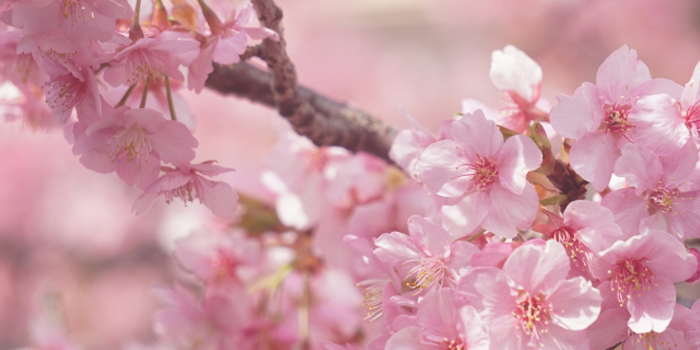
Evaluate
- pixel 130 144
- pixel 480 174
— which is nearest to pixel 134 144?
pixel 130 144

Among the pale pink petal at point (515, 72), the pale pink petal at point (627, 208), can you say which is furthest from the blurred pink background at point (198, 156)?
the pale pink petal at point (627, 208)

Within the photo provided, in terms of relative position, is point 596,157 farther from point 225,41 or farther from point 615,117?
point 225,41

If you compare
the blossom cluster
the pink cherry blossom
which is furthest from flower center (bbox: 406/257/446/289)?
the pink cherry blossom

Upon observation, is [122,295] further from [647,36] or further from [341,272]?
[647,36]

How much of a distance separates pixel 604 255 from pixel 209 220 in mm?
960

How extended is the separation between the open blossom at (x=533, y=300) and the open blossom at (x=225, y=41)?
0.98ft

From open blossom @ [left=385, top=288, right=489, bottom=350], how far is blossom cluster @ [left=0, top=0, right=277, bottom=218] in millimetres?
220

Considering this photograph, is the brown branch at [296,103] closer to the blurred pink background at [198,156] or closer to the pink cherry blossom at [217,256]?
the pink cherry blossom at [217,256]

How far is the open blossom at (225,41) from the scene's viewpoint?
1.80ft

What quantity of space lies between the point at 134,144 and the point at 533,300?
1.27 feet

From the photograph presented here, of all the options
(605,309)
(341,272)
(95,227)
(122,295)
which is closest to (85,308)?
(122,295)

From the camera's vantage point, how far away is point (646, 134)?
485mm

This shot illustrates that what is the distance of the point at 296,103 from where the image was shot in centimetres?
70

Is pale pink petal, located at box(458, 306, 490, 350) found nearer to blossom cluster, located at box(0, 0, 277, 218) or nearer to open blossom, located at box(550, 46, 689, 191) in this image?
open blossom, located at box(550, 46, 689, 191)
